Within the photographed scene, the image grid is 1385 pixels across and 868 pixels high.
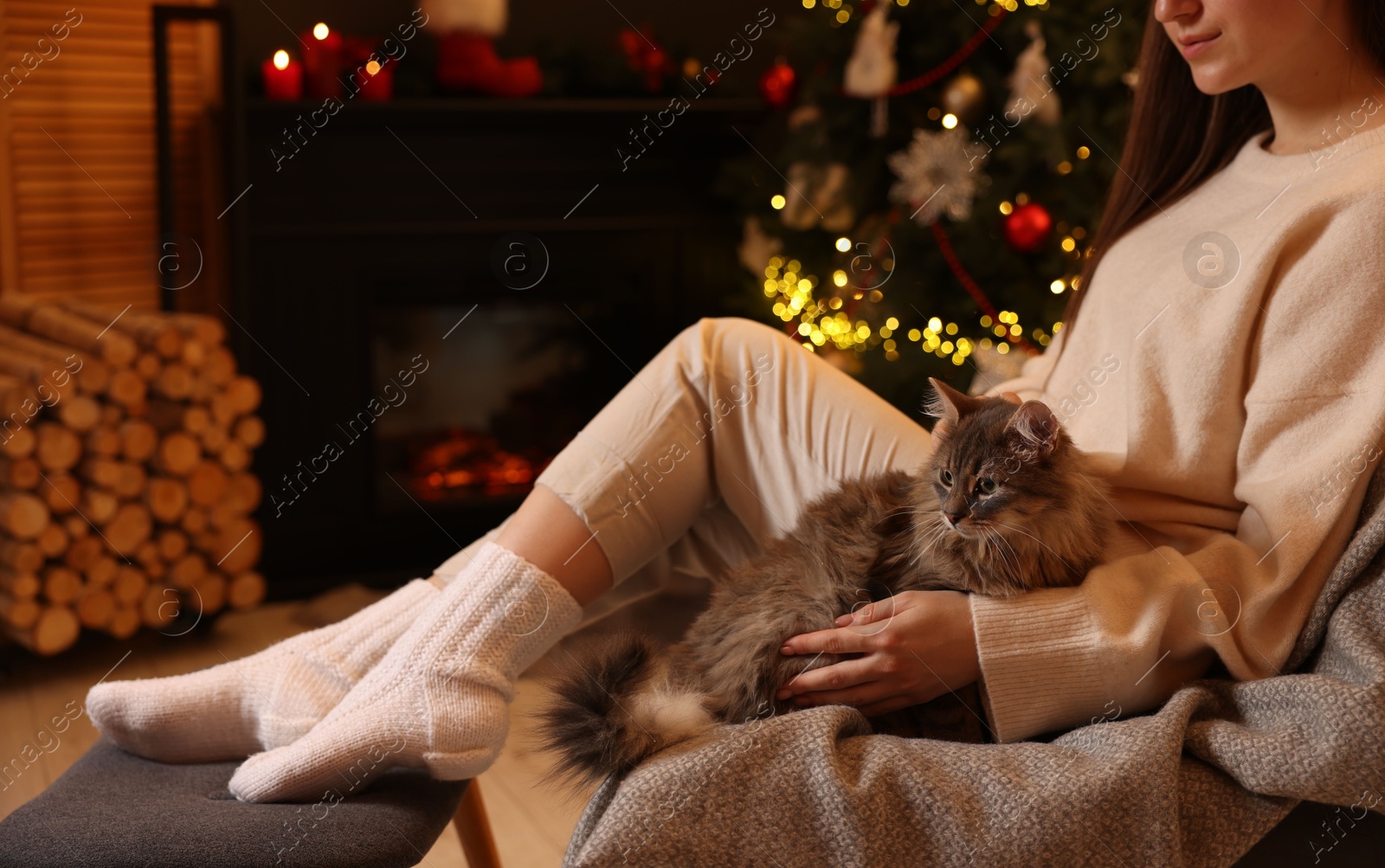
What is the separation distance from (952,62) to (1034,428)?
1772mm

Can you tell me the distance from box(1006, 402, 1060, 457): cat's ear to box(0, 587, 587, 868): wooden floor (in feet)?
2.07

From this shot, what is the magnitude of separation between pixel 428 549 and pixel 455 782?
1.97m

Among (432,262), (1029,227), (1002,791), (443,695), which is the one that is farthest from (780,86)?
(1002,791)

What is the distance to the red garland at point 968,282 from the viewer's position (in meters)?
2.48

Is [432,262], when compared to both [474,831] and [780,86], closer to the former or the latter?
[780,86]

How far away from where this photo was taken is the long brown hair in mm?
1409

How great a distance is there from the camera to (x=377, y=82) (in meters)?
2.73

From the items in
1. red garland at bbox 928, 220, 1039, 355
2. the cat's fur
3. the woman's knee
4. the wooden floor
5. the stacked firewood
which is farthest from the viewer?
red garland at bbox 928, 220, 1039, 355

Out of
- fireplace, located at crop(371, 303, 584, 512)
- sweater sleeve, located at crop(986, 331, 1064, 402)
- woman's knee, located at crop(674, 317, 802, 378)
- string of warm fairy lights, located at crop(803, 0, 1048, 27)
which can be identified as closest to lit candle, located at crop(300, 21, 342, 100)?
fireplace, located at crop(371, 303, 584, 512)

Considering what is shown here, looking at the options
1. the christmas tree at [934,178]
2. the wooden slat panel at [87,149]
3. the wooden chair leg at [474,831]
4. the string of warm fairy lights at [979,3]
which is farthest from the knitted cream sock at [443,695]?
the wooden slat panel at [87,149]

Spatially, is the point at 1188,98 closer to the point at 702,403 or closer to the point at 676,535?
the point at 702,403

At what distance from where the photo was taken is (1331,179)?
3.89 ft

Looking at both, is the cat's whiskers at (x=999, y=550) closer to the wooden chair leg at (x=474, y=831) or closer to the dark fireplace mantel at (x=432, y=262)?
the wooden chair leg at (x=474, y=831)

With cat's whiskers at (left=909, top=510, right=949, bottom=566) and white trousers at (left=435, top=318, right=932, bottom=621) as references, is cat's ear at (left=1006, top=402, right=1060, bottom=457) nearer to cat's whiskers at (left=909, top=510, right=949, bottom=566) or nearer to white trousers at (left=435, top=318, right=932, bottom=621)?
cat's whiskers at (left=909, top=510, right=949, bottom=566)
